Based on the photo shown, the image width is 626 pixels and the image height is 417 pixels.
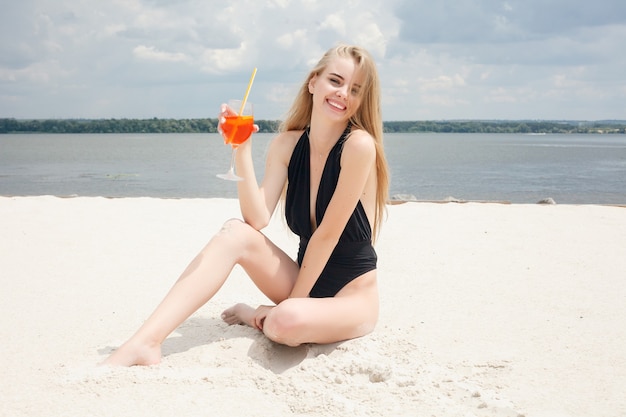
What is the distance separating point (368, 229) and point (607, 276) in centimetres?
217

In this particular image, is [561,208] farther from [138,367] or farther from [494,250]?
[138,367]

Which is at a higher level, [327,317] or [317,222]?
[317,222]

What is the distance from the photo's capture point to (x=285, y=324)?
271 cm

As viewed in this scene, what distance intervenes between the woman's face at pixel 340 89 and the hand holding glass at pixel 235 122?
390 mm

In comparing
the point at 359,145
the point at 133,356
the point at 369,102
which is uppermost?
the point at 369,102

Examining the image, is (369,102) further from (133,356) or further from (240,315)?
(133,356)

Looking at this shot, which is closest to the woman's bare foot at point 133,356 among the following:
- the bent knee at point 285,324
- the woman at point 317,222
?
the woman at point 317,222

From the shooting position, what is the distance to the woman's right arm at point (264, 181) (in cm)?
302

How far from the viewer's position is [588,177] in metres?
19.8

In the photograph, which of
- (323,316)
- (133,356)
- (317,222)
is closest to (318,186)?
(317,222)

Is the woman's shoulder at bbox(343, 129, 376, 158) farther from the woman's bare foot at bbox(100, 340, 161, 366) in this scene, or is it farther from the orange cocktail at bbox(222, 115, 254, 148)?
the woman's bare foot at bbox(100, 340, 161, 366)

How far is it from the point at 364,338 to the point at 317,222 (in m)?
0.59

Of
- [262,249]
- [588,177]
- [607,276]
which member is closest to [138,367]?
[262,249]

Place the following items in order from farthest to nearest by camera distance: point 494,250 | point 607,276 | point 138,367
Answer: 1. point 494,250
2. point 607,276
3. point 138,367
